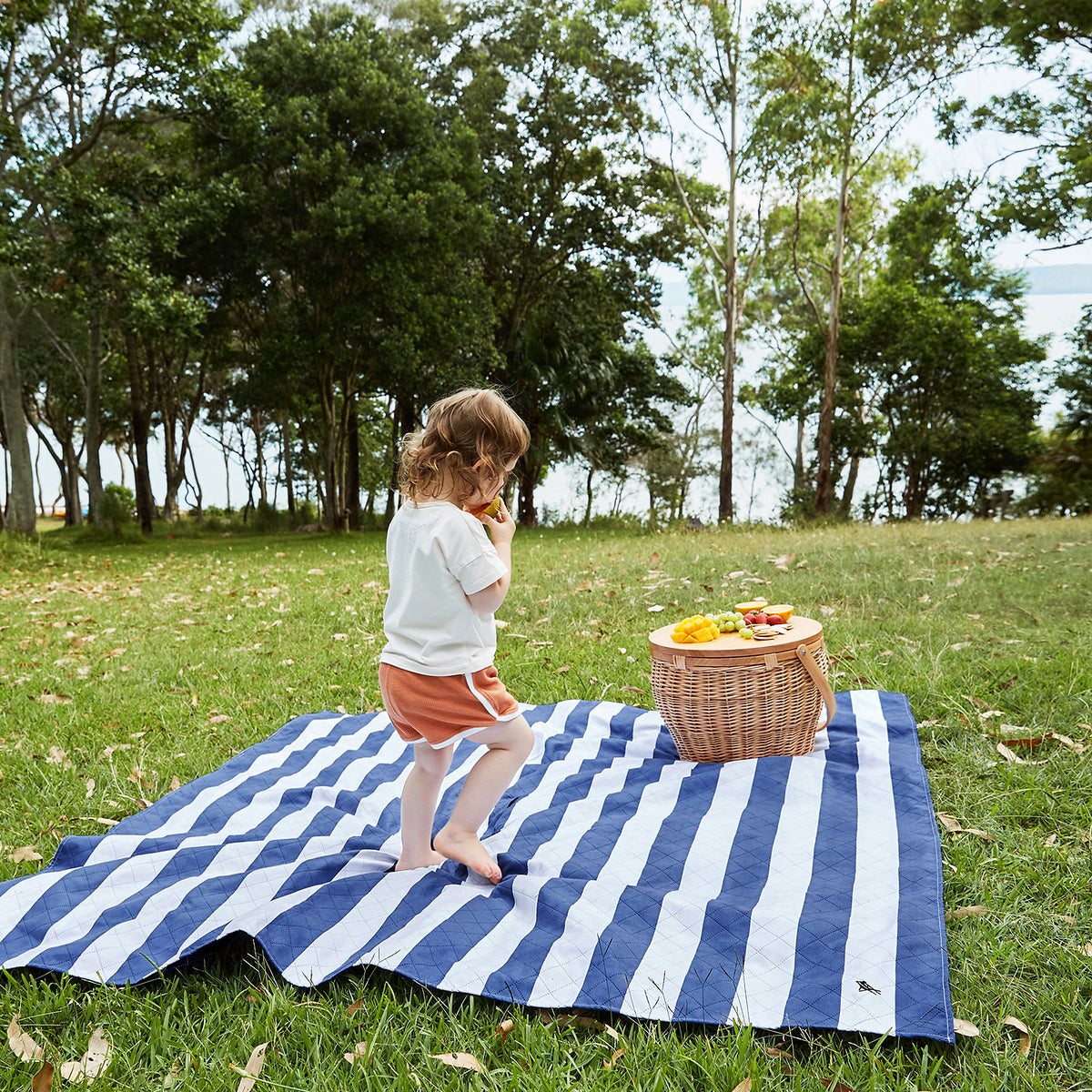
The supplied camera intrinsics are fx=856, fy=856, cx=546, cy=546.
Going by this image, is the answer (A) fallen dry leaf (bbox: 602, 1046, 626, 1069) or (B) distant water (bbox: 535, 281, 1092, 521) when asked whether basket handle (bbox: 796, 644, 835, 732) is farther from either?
(B) distant water (bbox: 535, 281, 1092, 521)

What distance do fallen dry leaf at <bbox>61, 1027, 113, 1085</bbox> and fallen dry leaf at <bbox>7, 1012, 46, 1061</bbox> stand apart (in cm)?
8

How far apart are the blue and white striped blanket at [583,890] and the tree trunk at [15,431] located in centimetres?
1398

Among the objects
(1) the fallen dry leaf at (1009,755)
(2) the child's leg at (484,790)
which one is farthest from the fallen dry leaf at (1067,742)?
(2) the child's leg at (484,790)

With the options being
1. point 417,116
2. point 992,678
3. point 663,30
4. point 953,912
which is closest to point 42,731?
point 953,912

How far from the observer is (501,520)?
9.39ft

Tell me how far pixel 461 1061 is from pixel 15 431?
52.9ft

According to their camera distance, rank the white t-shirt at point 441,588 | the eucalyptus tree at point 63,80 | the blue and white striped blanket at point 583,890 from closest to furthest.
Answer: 1. the blue and white striped blanket at point 583,890
2. the white t-shirt at point 441,588
3. the eucalyptus tree at point 63,80

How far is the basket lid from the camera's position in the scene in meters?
3.52

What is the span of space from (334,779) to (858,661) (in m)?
3.03

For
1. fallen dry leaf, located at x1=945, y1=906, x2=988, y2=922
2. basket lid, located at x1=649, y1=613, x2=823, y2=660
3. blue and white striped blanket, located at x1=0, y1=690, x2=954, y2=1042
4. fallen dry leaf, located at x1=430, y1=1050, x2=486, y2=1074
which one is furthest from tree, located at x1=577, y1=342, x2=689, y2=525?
fallen dry leaf, located at x1=430, y1=1050, x2=486, y2=1074

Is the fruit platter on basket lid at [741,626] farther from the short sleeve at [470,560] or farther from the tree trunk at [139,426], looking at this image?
the tree trunk at [139,426]

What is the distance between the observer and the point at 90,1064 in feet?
6.64

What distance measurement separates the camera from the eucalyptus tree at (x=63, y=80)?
535 inches

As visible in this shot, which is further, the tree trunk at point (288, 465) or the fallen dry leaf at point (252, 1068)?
the tree trunk at point (288, 465)
